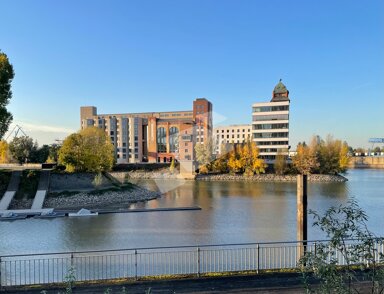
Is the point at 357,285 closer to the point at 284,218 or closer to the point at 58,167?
the point at 284,218

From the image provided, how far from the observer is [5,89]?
24828 mm

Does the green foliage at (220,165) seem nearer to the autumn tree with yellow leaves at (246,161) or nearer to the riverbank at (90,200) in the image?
the autumn tree with yellow leaves at (246,161)

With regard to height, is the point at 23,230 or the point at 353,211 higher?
the point at 353,211

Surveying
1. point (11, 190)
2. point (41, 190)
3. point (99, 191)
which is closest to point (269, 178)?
point (99, 191)

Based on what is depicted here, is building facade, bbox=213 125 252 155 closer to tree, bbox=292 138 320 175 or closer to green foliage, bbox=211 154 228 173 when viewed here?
green foliage, bbox=211 154 228 173

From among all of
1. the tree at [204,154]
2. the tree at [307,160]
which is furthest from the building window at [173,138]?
the tree at [307,160]

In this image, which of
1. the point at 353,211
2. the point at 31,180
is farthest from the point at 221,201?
the point at 353,211

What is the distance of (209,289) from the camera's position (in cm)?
644

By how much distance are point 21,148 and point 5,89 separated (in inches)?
1173

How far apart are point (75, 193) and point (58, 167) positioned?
700 centimetres

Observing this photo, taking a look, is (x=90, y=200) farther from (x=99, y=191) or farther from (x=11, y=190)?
(x=11, y=190)

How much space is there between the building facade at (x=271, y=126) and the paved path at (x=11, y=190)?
46224 mm

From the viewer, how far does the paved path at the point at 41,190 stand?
24125 millimetres

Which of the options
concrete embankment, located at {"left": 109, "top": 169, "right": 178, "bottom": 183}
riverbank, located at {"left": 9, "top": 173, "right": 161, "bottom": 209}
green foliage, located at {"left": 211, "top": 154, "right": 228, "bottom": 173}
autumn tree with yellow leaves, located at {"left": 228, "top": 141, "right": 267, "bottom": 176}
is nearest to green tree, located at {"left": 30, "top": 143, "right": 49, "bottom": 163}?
concrete embankment, located at {"left": 109, "top": 169, "right": 178, "bottom": 183}
